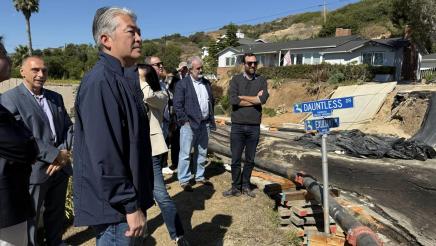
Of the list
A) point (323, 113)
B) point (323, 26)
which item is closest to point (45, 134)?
point (323, 113)

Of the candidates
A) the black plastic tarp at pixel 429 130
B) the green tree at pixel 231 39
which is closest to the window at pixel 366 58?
the black plastic tarp at pixel 429 130

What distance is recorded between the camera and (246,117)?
599 cm

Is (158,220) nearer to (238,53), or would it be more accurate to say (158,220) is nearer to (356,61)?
(356,61)

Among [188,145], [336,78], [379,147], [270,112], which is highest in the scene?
[336,78]

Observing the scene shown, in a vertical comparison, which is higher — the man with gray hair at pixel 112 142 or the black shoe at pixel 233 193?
the man with gray hair at pixel 112 142

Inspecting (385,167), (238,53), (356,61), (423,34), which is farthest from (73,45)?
(385,167)

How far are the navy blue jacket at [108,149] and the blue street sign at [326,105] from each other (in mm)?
2729

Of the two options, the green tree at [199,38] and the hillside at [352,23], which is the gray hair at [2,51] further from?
the green tree at [199,38]

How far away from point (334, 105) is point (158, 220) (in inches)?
103

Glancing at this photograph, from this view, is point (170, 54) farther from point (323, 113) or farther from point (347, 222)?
point (347, 222)

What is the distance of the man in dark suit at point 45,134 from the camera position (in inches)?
149

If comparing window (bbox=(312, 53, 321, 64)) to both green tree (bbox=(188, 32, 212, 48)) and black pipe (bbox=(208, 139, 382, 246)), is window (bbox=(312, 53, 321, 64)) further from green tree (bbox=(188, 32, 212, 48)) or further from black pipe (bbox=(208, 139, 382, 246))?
green tree (bbox=(188, 32, 212, 48))

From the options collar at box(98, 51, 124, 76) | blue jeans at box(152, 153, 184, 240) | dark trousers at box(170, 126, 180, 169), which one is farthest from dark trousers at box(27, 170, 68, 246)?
dark trousers at box(170, 126, 180, 169)

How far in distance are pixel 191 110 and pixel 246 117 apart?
0.93m
